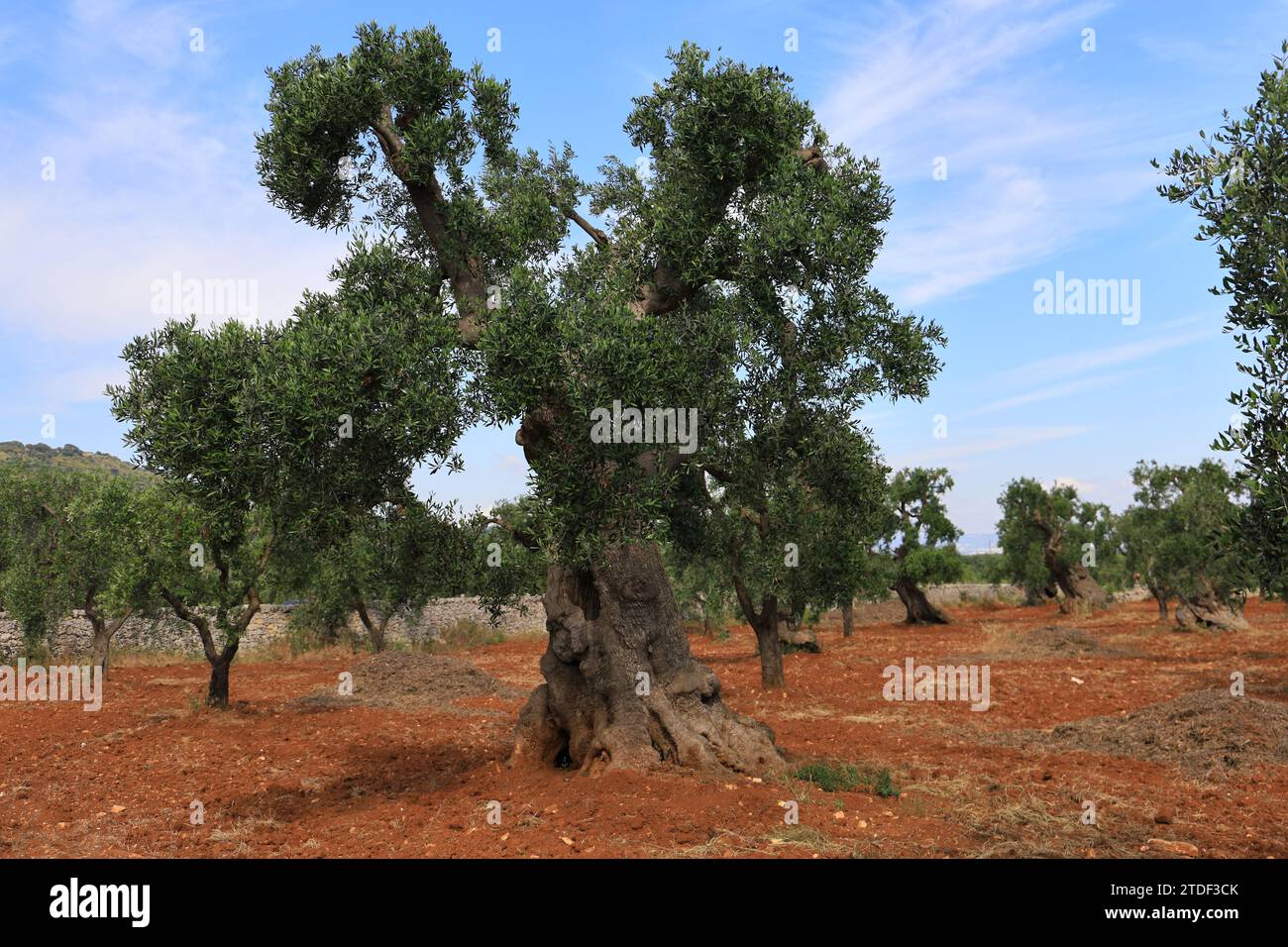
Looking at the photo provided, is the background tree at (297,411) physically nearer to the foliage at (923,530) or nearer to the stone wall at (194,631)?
the stone wall at (194,631)

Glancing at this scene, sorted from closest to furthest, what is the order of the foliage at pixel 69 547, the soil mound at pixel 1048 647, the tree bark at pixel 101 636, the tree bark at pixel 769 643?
Result: 1. the foliage at pixel 69 547
2. the tree bark at pixel 769 643
3. the tree bark at pixel 101 636
4. the soil mound at pixel 1048 647

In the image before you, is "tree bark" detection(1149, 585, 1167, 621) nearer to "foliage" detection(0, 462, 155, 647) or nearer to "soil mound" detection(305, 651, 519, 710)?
"soil mound" detection(305, 651, 519, 710)

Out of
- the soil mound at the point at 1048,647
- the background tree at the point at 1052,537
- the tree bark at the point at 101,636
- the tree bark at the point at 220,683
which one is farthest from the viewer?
the background tree at the point at 1052,537

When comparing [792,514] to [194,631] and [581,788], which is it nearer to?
[581,788]

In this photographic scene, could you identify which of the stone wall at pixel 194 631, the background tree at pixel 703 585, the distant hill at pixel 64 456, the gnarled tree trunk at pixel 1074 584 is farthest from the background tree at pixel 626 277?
the distant hill at pixel 64 456

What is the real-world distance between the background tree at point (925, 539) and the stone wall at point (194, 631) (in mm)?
23553

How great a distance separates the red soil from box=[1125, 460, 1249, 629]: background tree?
1262 centimetres

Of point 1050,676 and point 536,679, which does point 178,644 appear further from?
point 1050,676

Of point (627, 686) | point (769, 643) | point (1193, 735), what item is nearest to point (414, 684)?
point (769, 643)

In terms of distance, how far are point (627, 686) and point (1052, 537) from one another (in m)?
46.7

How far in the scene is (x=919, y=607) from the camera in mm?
57000

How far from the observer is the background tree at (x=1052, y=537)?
177 ft

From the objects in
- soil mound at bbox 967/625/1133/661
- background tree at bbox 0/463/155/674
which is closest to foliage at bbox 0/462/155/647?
background tree at bbox 0/463/155/674
